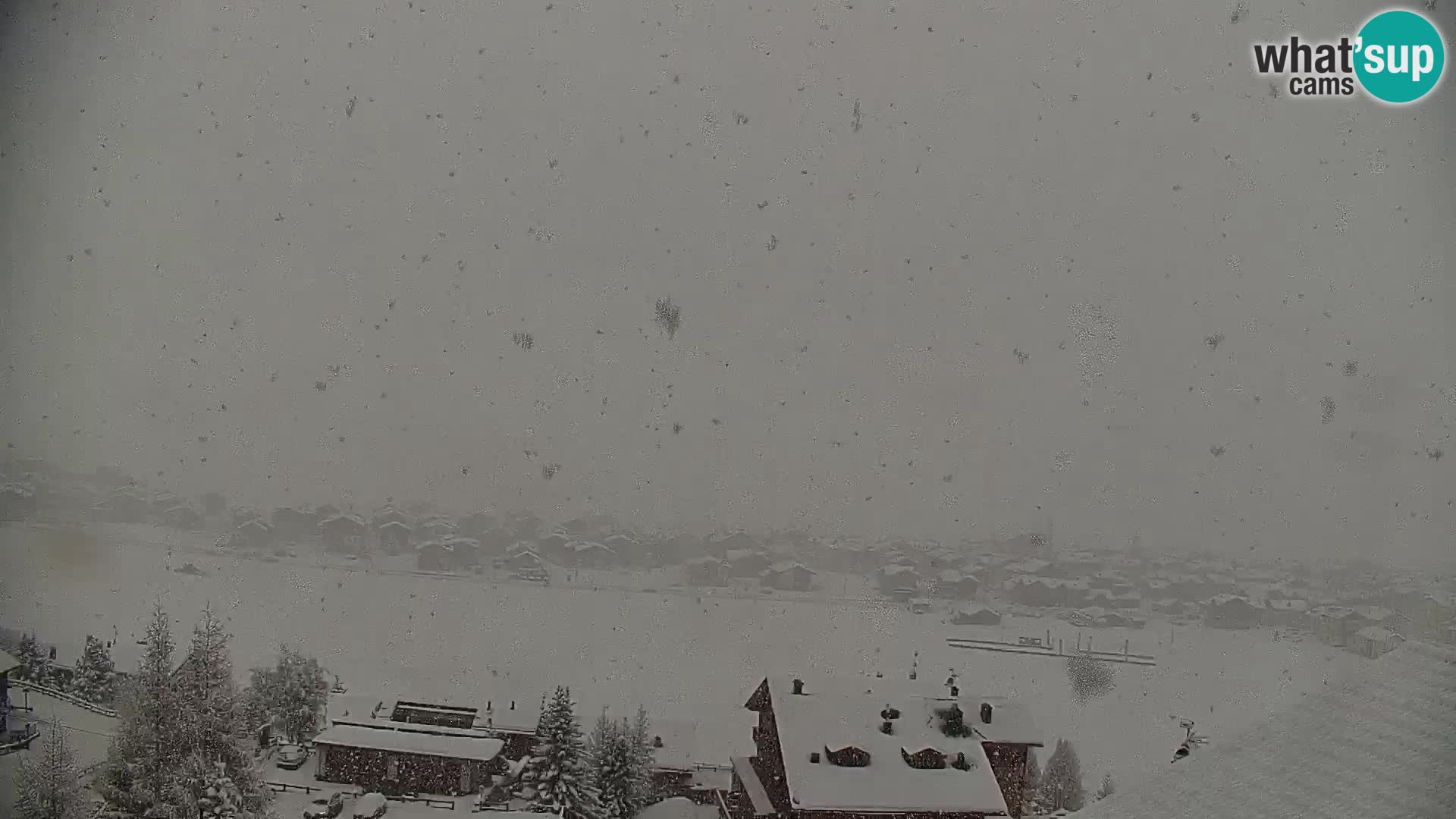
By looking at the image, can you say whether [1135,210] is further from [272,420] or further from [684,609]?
[272,420]

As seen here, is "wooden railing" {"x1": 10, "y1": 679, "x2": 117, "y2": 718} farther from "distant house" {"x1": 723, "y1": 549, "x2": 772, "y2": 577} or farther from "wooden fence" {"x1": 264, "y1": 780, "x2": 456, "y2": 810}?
"distant house" {"x1": 723, "y1": 549, "x2": 772, "y2": 577}

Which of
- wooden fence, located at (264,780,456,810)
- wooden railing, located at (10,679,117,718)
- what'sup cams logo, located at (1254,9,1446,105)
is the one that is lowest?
wooden fence, located at (264,780,456,810)

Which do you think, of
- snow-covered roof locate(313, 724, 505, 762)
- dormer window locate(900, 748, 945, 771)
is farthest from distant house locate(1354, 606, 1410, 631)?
snow-covered roof locate(313, 724, 505, 762)

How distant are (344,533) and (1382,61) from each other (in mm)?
2452

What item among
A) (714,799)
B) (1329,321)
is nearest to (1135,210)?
(1329,321)

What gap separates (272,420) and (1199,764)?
6.86 feet

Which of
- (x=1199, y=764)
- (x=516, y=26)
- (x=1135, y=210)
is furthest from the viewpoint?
(x=516, y=26)

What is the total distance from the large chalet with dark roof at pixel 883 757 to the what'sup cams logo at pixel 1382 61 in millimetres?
1472

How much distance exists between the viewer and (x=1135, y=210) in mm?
2145

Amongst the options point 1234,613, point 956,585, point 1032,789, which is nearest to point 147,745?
point 956,585

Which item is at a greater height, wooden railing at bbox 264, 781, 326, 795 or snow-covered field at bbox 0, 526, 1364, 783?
snow-covered field at bbox 0, 526, 1364, 783

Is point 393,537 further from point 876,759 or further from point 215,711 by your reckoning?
point 876,759

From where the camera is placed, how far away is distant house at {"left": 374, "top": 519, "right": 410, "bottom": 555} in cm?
224

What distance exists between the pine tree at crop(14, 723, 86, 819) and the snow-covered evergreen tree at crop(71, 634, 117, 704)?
0.34 feet
